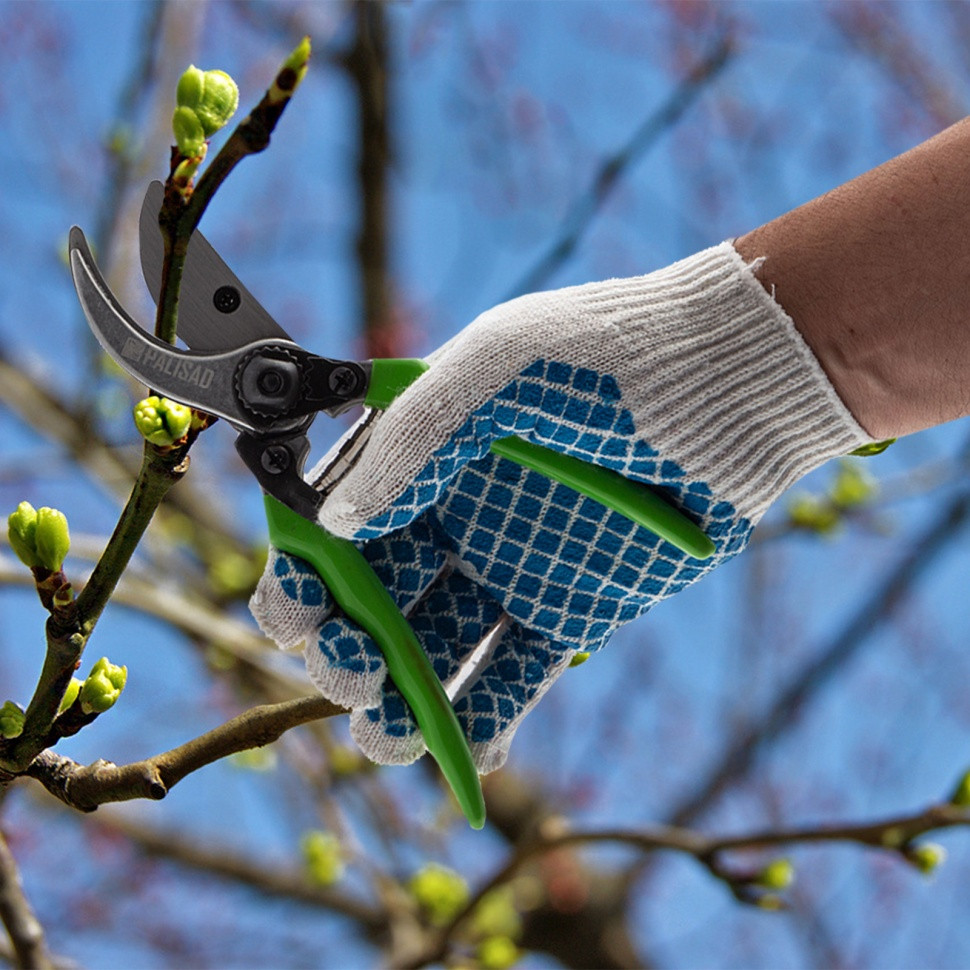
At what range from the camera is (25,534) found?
2.74ft

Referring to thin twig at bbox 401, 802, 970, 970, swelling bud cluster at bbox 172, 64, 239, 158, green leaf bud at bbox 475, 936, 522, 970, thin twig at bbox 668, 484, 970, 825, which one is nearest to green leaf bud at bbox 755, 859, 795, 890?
thin twig at bbox 401, 802, 970, 970

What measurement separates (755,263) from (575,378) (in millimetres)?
231

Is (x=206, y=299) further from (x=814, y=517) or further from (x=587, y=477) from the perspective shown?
(x=814, y=517)

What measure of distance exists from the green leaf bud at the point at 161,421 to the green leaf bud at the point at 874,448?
2.61 feet

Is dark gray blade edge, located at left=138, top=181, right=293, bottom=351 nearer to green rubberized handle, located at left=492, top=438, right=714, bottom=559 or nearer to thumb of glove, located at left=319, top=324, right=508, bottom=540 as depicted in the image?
thumb of glove, located at left=319, top=324, right=508, bottom=540

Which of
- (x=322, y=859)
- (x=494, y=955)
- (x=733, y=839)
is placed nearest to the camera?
(x=733, y=839)

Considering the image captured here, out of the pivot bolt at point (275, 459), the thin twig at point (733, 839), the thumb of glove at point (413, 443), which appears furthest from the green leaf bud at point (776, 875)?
the pivot bolt at point (275, 459)

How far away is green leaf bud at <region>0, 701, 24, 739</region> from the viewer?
2.93ft

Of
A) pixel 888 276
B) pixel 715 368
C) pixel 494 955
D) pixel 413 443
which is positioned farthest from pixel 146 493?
pixel 494 955

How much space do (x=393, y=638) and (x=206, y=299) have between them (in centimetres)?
42

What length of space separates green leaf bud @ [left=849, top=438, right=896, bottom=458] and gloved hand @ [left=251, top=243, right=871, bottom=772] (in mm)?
37

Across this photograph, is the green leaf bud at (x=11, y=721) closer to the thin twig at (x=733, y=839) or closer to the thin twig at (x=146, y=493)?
the thin twig at (x=146, y=493)

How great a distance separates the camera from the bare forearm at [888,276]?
1024 mm

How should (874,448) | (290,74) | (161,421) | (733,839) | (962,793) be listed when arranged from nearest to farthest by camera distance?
(290,74), (161,421), (874,448), (962,793), (733,839)
